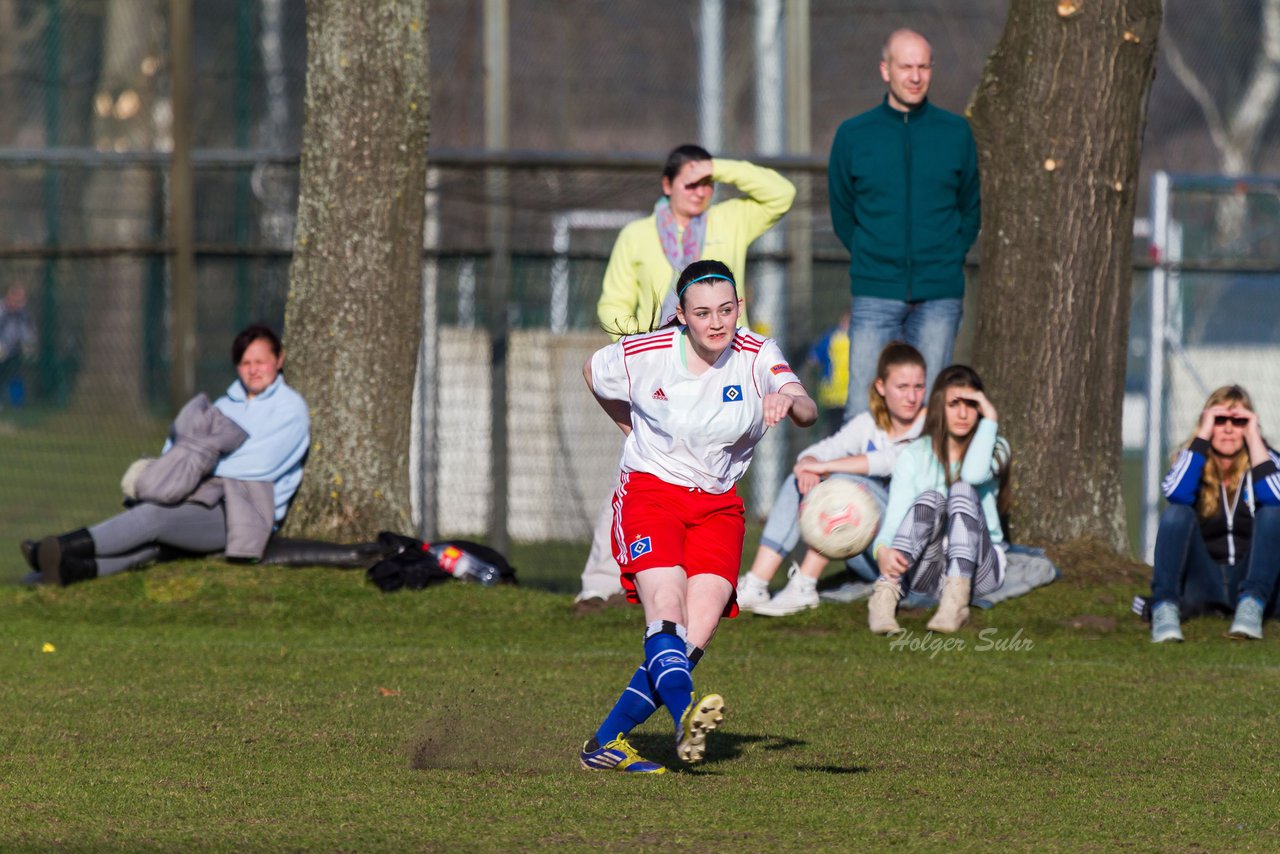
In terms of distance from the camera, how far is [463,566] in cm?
982

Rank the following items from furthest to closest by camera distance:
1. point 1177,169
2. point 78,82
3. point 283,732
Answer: point 1177,169
point 78,82
point 283,732

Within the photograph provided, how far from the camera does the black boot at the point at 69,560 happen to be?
9695mm

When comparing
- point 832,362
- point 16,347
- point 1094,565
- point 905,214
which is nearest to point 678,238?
point 905,214

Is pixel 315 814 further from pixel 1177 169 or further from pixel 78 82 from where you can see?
pixel 1177 169

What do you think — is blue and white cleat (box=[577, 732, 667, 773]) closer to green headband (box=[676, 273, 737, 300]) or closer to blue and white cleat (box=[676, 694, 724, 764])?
blue and white cleat (box=[676, 694, 724, 764])

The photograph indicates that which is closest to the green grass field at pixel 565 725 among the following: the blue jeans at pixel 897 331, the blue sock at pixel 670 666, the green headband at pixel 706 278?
the blue sock at pixel 670 666

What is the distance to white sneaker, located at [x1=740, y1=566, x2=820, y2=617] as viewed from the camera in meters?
9.21

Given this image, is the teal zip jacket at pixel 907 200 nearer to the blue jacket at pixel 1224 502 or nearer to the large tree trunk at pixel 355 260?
the blue jacket at pixel 1224 502

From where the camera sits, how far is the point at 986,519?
364 inches

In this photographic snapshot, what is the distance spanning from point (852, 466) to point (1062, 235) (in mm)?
1806

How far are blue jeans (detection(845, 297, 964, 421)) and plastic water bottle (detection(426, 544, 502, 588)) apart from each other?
2090mm

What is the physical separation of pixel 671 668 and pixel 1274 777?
1.90 meters

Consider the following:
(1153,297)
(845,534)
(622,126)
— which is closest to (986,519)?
(845,534)

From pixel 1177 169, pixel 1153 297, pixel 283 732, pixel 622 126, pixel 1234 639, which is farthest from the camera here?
pixel 1177 169
